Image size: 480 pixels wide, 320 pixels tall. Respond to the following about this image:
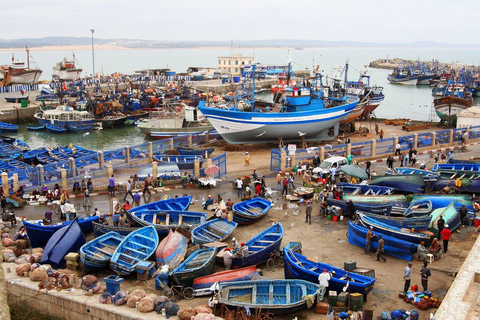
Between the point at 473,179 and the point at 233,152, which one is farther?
the point at 233,152

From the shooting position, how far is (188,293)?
47.9ft

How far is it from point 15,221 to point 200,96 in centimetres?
4332

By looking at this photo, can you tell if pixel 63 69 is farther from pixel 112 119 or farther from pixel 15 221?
pixel 15 221

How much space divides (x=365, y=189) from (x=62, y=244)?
13179 millimetres

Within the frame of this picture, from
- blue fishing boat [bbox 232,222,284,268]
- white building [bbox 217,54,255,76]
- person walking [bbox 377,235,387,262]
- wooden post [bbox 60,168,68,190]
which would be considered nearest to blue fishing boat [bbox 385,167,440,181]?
person walking [bbox 377,235,387,262]

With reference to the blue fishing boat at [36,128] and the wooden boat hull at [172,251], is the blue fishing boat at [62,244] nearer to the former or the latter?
the wooden boat hull at [172,251]

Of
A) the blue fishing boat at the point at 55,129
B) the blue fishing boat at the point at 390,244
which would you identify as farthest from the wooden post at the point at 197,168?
the blue fishing boat at the point at 55,129

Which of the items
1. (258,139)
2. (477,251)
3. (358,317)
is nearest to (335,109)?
(258,139)

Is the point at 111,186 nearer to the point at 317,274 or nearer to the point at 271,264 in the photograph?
the point at 271,264

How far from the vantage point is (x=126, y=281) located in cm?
1559

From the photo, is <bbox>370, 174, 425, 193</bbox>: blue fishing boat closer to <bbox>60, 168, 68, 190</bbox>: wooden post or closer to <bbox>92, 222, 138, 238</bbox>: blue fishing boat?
<bbox>92, 222, 138, 238</bbox>: blue fishing boat

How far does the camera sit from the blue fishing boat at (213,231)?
17812 millimetres

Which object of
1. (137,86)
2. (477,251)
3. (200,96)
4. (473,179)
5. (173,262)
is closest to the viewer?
(477,251)

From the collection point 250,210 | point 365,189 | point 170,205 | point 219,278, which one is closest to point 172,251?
point 219,278
